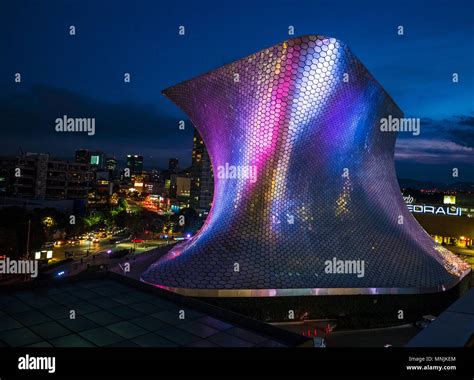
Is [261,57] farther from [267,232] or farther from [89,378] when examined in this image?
[89,378]

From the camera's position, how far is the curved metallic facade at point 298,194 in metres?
12.9

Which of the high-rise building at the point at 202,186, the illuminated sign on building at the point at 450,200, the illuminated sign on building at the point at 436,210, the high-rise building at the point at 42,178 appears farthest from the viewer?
the high-rise building at the point at 202,186

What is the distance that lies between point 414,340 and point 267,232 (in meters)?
10.5

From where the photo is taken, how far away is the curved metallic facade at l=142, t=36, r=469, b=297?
1293 centimetres

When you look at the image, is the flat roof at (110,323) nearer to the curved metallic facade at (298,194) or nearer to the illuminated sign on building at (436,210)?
the curved metallic facade at (298,194)

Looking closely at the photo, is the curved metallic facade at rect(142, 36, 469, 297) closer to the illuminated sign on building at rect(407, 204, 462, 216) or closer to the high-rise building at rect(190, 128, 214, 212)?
the illuminated sign on building at rect(407, 204, 462, 216)

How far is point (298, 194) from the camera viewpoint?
15.4 m

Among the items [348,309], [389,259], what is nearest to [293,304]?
[348,309]

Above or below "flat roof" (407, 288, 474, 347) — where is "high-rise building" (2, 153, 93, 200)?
above

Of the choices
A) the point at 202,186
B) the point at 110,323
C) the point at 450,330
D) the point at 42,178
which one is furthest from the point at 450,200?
the point at 42,178

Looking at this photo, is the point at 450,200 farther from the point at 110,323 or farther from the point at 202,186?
the point at 110,323

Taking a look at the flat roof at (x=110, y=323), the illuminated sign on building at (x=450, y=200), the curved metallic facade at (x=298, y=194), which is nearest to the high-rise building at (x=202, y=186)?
the illuminated sign on building at (x=450, y=200)

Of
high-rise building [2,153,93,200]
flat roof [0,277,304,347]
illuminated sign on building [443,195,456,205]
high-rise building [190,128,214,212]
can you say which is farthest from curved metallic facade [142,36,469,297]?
high-rise building [190,128,214,212]

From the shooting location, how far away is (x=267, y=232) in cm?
1447
